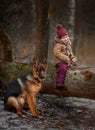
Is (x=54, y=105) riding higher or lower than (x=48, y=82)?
lower

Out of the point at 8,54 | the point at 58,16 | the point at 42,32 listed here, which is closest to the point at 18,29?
the point at 58,16

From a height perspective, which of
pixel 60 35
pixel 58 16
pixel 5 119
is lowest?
pixel 5 119

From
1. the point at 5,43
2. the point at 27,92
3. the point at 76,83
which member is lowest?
the point at 27,92

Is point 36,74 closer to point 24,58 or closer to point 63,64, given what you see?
point 63,64

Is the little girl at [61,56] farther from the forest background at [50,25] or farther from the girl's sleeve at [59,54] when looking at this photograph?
the forest background at [50,25]

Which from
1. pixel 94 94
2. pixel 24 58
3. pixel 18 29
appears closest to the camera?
pixel 94 94

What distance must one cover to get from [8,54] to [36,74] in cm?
283

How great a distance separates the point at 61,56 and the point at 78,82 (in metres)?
0.74

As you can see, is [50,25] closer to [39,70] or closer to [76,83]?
[76,83]

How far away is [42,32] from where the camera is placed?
A: 1320 cm

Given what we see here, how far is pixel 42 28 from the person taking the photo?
1316cm

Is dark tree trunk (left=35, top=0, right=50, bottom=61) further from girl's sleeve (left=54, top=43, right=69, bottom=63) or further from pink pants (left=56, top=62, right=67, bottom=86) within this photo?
pink pants (left=56, top=62, right=67, bottom=86)

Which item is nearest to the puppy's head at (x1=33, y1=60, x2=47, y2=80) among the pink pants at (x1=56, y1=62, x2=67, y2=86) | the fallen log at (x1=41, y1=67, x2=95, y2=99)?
the pink pants at (x1=56, y1=62, x2=67, y2=86)

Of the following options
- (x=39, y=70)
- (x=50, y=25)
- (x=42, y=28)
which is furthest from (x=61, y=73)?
(x=50, y=25)
